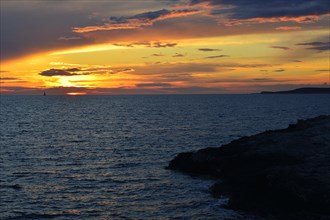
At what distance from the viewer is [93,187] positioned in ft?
127

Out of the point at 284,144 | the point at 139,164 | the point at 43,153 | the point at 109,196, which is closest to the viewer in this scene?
the point at 109,196

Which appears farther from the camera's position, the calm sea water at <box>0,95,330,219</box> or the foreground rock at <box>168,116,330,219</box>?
the calm sea water at <box>0,95,330,219</box>

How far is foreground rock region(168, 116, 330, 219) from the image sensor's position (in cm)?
2919

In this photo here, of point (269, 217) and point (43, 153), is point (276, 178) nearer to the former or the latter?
point (269, 217)

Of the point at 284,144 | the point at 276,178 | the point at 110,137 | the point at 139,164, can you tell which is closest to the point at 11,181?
the point at 139,164

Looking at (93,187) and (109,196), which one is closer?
(109,196)

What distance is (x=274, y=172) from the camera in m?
33.7

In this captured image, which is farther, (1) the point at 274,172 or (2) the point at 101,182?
(2) the point at 101,182

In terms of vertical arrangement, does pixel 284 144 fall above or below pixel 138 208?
above

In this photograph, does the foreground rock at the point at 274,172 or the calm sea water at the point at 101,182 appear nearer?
the foreground rock at the point at 274,172

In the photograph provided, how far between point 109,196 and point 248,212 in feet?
39.0

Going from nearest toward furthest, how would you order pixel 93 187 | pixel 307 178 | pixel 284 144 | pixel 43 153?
pixel 307 178 → pixel 93 187 → pixel 284 144 → pixel 43 153

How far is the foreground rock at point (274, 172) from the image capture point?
29188 millimetres

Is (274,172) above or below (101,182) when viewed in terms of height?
above
